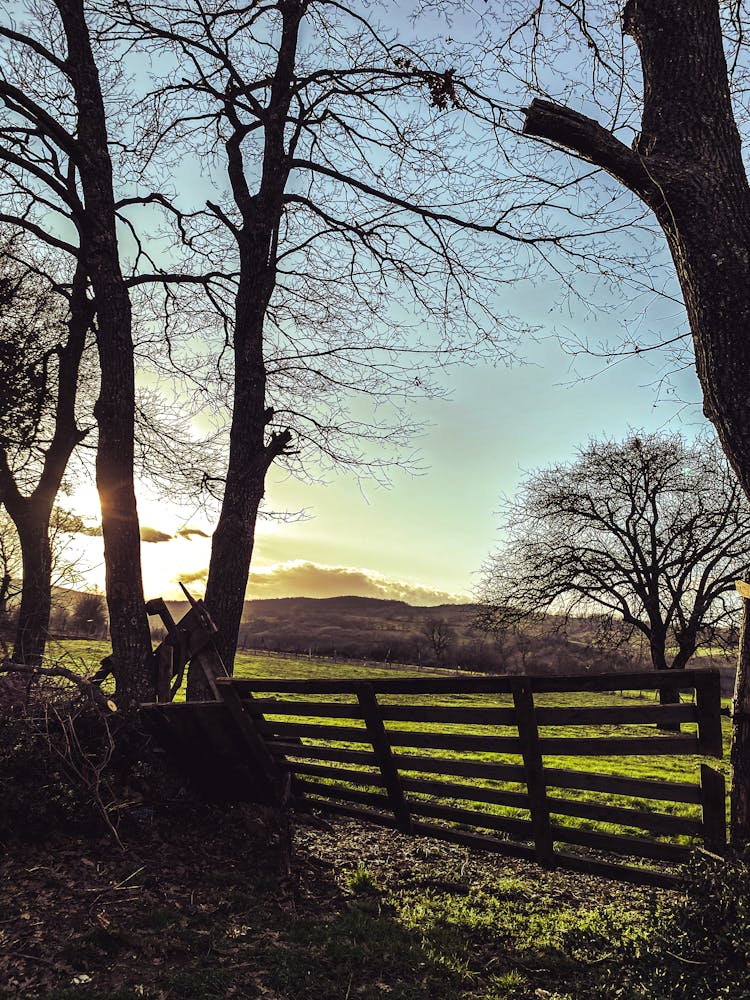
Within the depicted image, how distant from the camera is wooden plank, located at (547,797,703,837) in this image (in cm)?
482

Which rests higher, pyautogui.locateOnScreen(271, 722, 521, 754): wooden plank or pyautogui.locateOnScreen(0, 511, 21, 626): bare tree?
pyautogui.locateOnScreen(0, 511, 21, 626): bare tree

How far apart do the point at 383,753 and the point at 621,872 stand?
2.17 meters

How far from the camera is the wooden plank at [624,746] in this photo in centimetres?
470

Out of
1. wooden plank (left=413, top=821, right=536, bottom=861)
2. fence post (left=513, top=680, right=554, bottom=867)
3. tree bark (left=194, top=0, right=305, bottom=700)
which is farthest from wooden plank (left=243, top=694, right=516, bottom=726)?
tree bark (left=194, top=0, right=305, bottom=700)

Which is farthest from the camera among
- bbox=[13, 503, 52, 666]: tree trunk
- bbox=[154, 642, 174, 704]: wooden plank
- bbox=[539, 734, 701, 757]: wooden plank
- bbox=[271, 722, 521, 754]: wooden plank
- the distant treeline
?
the distant treeline

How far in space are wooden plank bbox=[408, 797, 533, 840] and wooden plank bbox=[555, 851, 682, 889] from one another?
371mm

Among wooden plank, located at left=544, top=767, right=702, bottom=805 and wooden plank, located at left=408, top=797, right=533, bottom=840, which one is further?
wooden plank, located at left=408, top=797, right=533, bottom=840

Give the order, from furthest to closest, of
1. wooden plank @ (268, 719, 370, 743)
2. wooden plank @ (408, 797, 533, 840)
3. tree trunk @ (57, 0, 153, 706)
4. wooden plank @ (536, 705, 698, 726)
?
tree trunk @ (57, 0, 153, 706), wooden plank @ (268, 719, 370, 743), wooden plank @ (408, 797, 533, 840), wooden plank @ (536, 705, 698, 726)

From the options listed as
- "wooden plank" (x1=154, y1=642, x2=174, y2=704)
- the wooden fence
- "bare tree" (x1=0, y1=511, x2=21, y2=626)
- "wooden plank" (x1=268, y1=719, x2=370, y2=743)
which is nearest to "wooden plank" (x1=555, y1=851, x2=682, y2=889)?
the wooden fence

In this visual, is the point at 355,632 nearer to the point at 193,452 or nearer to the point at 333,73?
the point at 193,452

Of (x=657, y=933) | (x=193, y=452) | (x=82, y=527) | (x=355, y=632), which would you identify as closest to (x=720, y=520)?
(x=193, y=452)

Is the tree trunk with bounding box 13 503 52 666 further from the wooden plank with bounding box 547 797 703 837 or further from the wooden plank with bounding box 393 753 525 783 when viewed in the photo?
the wooden plank with bounding box 547 797 703 837

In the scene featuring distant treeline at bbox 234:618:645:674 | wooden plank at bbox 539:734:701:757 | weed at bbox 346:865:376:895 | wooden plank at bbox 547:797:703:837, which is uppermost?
wooden plank at bbox 539:734:701:757

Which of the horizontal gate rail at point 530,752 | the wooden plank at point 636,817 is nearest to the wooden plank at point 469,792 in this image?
the horizontal gate rail at point 530,752
